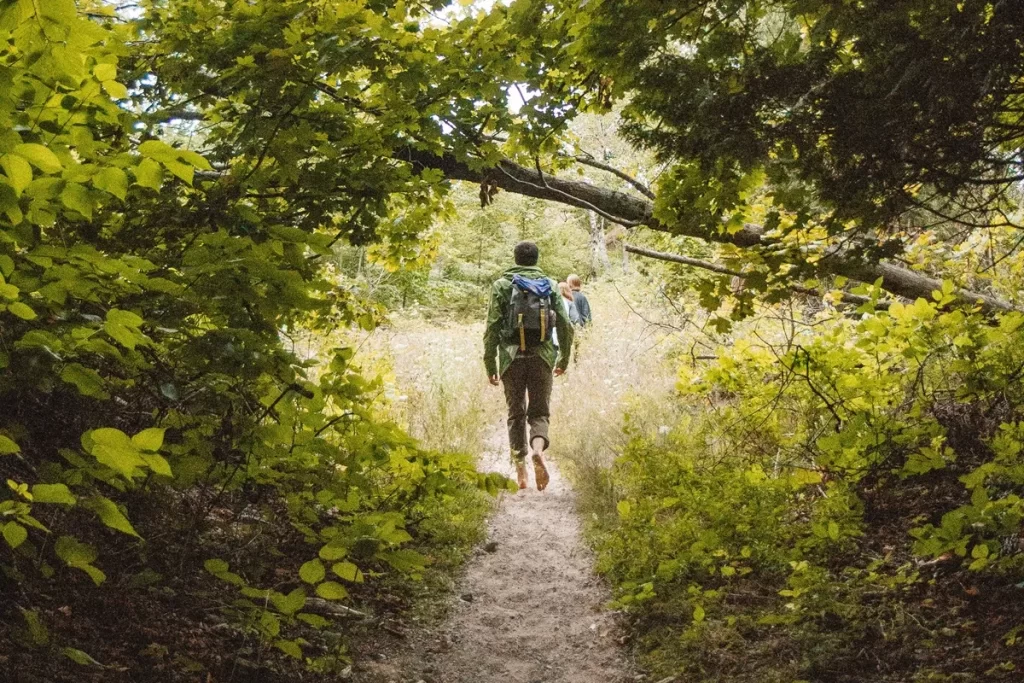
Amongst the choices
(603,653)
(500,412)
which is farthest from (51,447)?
(500,412)

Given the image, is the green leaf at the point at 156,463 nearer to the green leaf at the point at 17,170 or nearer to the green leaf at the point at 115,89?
the green leaf at the point at 17,170

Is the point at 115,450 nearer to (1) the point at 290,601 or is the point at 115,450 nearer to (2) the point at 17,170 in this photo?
(2) the point at 17,170

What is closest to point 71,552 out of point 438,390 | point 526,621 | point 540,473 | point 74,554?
point 74,554

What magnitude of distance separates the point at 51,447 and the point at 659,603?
366cm

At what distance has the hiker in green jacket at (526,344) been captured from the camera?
669cm

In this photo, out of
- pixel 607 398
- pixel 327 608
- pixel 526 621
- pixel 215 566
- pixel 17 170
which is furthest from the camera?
pixel 607 398

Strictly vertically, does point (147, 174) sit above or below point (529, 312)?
below

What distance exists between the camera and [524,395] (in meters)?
7.04

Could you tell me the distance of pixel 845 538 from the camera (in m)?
4.21

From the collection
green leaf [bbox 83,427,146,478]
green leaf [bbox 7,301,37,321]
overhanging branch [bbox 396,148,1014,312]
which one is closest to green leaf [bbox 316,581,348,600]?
green leaf [bbox 83,427,146,478]

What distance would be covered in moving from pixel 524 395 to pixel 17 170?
570cm

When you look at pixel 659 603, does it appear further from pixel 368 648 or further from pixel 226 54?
pixel 226 54

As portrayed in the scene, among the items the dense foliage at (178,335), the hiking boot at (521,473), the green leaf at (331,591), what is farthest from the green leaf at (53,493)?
the hiking boot at (521,473)

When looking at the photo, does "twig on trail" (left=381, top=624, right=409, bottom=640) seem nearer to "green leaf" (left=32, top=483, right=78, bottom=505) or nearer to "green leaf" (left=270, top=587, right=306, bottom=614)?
"green leaf" (left=270, top=587, right=306, bottom=614)
